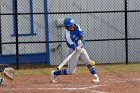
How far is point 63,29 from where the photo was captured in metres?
16.8

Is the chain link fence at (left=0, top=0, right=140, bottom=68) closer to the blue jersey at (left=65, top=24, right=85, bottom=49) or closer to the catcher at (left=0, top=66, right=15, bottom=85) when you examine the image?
the catcher at (left=0, top=66, right=15, bottom=85)

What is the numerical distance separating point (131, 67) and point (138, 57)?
1.68 meters

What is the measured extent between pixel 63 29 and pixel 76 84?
211 inches

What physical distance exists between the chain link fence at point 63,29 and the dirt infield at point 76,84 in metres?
→ 2.88

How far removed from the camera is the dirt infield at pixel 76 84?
35.1 feet

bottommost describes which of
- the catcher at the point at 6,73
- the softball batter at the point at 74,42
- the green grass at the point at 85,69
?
the green grass at the point at 85,69

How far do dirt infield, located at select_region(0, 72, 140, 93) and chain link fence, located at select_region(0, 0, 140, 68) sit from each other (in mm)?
2879

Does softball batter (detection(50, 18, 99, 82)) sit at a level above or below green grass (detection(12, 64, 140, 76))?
above

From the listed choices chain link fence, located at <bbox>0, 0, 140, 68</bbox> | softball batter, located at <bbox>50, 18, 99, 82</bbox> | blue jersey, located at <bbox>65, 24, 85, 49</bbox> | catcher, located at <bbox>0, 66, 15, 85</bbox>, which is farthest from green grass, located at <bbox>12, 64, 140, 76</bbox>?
blue jersey, located at <bbox>65, 24, 85, 49</bbox>

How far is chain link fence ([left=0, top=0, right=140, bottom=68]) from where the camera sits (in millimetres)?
16469

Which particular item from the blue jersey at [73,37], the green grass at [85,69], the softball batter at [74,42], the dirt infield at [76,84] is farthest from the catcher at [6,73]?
the green grass at [85,69]

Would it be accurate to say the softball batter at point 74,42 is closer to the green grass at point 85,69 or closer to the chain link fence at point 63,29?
the green grass at point 85,69

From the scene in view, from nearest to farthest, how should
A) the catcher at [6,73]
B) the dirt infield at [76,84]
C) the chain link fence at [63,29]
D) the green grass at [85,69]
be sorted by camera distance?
the dirt infield at [76,84] → the catcher at [6,73] → the green grass at [85,69] → the chain link fence at [63,29]

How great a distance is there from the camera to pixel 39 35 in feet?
54.7
